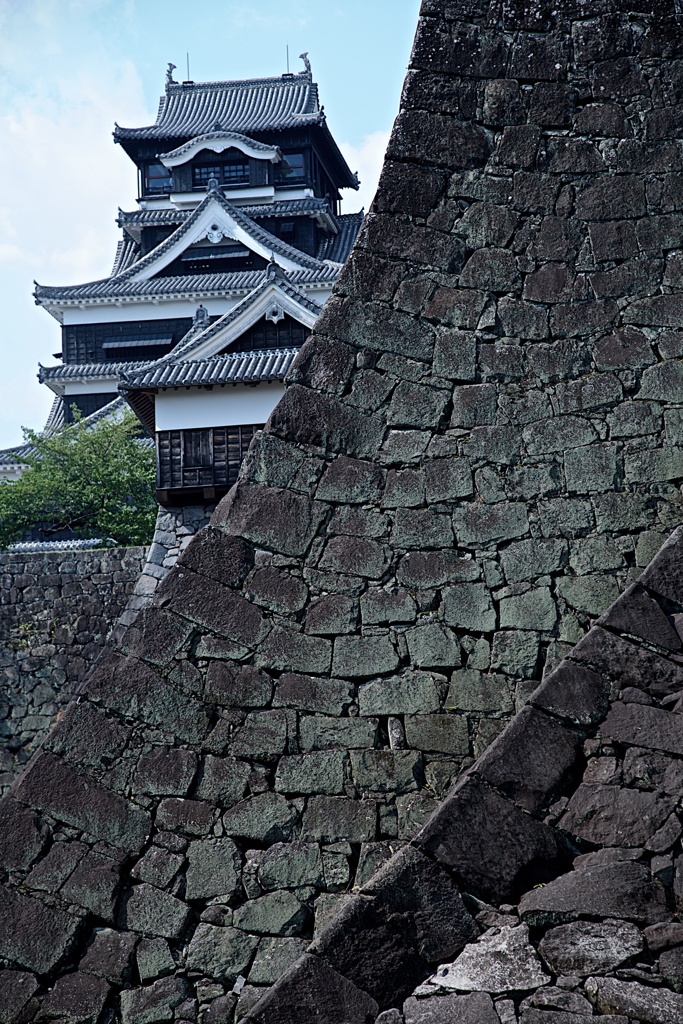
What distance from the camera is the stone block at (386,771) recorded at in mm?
4586

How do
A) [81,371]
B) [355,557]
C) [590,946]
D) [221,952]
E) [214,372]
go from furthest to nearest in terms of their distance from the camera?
[81,371] → [214,372] → [355,557] → [221,952] → [590,946]

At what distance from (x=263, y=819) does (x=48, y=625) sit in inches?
438

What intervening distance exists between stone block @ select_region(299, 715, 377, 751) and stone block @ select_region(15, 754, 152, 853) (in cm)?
74

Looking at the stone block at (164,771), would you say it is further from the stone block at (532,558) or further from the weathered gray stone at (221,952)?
the stone block at (532,558)

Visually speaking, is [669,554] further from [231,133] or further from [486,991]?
[231,133]

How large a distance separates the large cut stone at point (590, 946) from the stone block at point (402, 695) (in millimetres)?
1111

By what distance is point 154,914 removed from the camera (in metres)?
4.44

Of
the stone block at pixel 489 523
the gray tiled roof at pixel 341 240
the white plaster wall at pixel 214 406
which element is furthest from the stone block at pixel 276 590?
the gray tiled roof at pixel 341 240

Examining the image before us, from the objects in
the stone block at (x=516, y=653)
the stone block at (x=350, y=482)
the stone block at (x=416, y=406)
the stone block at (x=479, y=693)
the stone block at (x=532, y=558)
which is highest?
the stone block at (x=416, y=406)

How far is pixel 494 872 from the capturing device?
4004mm

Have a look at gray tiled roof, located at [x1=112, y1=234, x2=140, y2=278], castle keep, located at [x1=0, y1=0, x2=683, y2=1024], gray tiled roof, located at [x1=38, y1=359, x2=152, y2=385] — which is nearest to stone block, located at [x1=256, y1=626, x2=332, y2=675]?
castle keep, located at [x1=0, y1=0, x2=683, y2=1024]

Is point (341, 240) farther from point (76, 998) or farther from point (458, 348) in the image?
point (76, 998)

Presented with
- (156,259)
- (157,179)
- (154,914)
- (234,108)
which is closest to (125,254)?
(157,179)

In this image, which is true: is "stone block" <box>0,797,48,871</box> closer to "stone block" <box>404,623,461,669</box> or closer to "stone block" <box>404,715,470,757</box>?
"stone block" <box>404,715,470,757</box>
